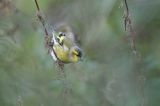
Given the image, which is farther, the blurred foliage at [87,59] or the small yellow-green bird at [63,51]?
the blurred foliage at [87,59]

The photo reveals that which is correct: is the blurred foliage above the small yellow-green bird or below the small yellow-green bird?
above

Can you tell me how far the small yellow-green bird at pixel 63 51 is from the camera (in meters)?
2.07

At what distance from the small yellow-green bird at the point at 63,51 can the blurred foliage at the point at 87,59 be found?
0.43 m

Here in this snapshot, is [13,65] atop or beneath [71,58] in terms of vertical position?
atop

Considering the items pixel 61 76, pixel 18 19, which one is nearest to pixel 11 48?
pixel 18 19

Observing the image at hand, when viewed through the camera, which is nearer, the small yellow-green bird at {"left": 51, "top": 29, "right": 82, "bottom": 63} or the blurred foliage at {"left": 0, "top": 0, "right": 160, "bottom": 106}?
the small yellow-green bird at {"left": 51, "top": 29, "right": 82, "bottom": 63}

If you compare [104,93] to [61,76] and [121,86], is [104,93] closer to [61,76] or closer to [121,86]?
[121,86]

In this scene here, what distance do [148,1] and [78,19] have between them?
533 millimetres

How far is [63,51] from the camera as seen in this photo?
83.5 inches

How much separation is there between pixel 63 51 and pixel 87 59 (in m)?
1.16

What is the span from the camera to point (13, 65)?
3111 mm

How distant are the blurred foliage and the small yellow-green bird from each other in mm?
429

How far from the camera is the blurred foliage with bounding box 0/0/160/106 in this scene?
290 cm

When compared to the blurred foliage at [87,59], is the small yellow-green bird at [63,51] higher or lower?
lower
